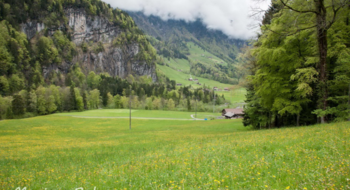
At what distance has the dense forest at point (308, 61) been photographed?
16125 millimetres

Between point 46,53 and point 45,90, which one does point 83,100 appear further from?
point 46,53

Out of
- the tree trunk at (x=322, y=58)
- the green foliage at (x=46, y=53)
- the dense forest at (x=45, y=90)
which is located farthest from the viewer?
the green foliage at (x=46, y=53)

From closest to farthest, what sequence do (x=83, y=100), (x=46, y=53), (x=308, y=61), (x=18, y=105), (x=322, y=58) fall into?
(x=322, y=58) < (x=308, y=61) < (x=18, y=105) < (x=83, y=100) < (x=46, y=53)

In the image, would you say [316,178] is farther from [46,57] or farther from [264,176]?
[46,57]

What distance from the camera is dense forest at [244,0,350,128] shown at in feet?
52.9

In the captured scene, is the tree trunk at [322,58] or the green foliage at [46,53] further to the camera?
the green foliage at [46,53]

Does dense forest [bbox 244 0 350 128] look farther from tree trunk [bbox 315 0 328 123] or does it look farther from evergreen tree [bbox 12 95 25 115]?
evergreen tree [bbox 12 95 25 115]

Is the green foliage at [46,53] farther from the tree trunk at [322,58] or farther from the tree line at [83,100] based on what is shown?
the tree trunk at [322,58]

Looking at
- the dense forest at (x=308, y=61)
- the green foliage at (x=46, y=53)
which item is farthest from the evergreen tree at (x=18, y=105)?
the green foliage at (x=46, y=53)

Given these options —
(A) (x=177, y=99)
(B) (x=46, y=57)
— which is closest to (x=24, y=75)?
(B) (x=46, y=57)

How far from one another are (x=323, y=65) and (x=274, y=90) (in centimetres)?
580

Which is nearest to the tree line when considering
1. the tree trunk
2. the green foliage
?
the green foliage

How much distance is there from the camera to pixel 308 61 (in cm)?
1819

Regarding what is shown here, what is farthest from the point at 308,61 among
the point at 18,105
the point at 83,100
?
the point at 83,100
